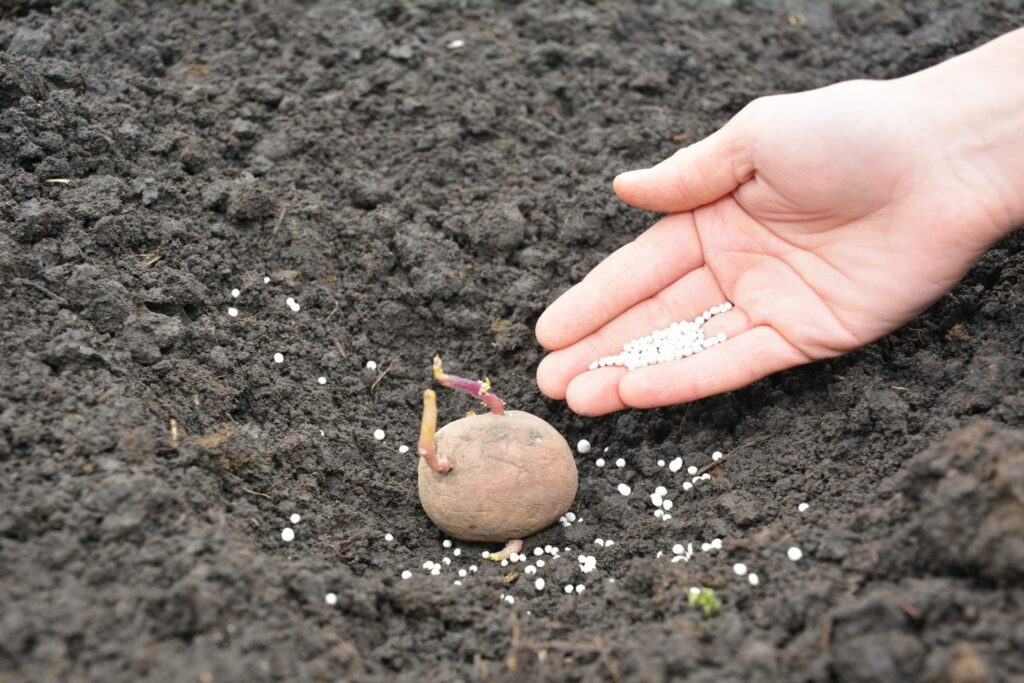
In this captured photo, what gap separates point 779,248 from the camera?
3869 millimetres

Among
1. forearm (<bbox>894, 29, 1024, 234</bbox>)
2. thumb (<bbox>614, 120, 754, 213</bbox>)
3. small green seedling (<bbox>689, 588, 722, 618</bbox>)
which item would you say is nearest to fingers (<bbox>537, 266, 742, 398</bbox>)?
thumb (<bbox>614, 120, 754, 213</bbox>)

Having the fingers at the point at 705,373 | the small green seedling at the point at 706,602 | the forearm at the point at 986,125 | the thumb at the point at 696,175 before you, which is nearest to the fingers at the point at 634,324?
the fingers at the point at 705,373

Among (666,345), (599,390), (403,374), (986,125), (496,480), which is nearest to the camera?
(496,480)

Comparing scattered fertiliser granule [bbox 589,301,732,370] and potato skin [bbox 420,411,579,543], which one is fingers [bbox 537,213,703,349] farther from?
potato skin [bbox 420,411,579,543]

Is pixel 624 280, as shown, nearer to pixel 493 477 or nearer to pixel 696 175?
pixel 696 175

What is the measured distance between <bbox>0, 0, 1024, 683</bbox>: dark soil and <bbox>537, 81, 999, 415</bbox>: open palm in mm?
238

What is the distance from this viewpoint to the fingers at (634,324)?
384 centimetres

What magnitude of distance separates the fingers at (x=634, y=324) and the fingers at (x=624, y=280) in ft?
0.11

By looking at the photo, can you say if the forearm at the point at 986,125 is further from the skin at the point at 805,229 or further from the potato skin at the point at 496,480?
the potato skin at the point at 496,480

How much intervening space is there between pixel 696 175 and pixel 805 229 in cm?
53

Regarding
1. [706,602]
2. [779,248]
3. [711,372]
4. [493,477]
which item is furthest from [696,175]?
[706,602]

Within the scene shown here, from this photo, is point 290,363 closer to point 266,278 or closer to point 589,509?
point 266,278

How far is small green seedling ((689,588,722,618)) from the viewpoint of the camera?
2768 mm

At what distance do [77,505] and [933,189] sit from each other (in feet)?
11.0
